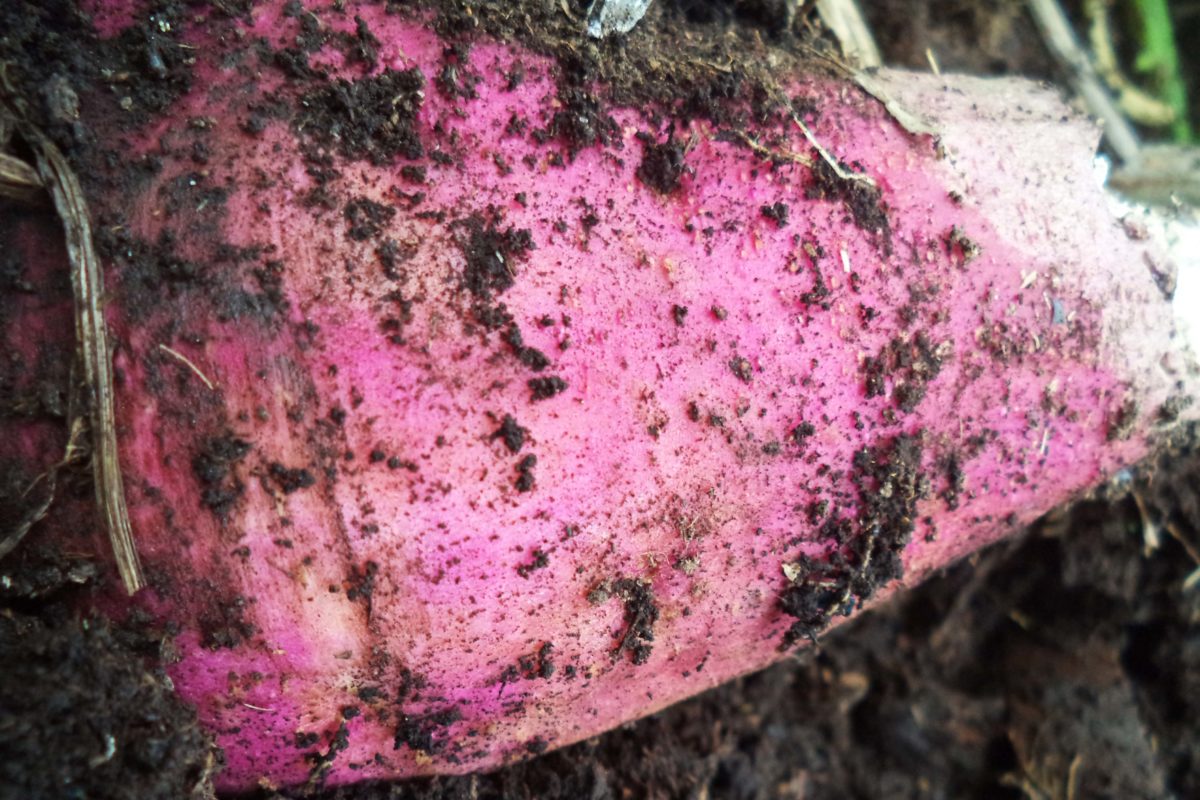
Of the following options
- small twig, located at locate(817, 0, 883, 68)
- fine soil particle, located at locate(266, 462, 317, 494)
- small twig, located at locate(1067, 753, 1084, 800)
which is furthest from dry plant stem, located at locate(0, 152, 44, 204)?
small twig, located at locate(1067, 753, 1084, 800)

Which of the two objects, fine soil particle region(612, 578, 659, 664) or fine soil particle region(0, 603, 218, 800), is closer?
fine soil particle region(0, 603, 218, 800)

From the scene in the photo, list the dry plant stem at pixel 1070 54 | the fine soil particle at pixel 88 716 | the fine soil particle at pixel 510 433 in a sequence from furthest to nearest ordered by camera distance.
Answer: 1. the dry plant stem at pixel 1070 54
2. the fine soil particle at pixel 510 433
3. the fine soil particle at pixel 88 716

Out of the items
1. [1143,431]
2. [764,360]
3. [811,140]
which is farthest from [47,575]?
[1143,431]

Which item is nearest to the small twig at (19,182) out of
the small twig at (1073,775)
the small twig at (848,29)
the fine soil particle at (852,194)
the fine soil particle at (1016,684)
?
the fine soil particle at (852,194)

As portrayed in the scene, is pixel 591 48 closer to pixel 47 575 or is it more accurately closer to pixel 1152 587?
pixel 47 575

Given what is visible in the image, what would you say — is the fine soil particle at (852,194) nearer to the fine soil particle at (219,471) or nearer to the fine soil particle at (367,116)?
the fine soil particle at (367,116)

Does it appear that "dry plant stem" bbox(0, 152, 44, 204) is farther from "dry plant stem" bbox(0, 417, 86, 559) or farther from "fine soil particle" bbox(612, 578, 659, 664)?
"fine soil particle" bbox(612, 578, 659, 664)
